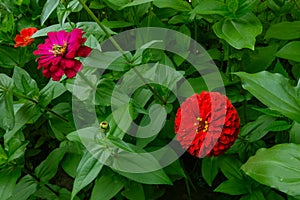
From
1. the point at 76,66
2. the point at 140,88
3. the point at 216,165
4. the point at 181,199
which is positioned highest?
the point at 76,66

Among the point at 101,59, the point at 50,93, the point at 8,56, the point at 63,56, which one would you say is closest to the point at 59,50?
the point at 63,56

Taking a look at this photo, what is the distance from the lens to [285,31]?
106 centimetres

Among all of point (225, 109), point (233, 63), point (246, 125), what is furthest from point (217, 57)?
point (225, 109)

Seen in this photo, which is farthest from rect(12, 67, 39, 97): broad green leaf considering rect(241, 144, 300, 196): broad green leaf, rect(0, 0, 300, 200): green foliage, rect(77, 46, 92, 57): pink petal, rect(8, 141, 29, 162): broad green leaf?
rect(241, 144, 300, 196): broad green leaf

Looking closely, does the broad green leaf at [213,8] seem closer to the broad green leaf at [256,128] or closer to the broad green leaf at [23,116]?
the broad green leaf at [256,128]

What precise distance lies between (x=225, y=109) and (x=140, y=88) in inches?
10.1

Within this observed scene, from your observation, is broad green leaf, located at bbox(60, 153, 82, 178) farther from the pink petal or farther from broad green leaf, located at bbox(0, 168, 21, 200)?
the pink petal

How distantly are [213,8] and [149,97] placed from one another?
0.71 feet

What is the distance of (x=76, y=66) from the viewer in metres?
0.81

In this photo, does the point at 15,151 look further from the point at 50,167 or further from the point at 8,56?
the point at 8,56

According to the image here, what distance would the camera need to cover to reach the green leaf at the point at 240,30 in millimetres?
Result: 887

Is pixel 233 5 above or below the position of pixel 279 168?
above

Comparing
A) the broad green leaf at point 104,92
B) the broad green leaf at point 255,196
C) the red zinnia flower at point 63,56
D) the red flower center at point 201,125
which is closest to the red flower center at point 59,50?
the red zinnia flower at point 63,56

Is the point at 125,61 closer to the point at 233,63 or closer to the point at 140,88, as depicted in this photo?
the point at 140,88
